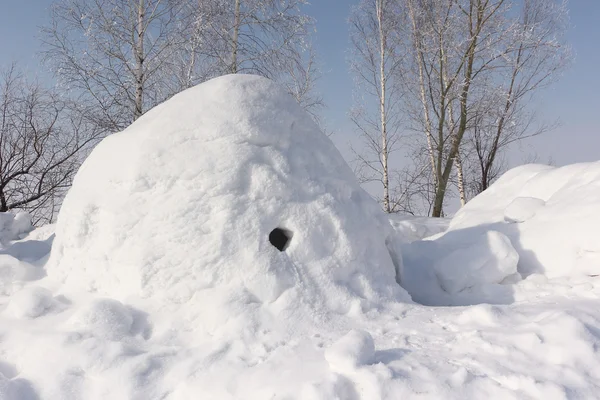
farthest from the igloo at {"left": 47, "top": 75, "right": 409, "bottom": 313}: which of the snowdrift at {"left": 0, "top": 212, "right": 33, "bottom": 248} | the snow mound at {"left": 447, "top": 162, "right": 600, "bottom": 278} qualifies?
the snowdrift at {"left": 0, "top": 212, "right": 33, "bottom": 248}

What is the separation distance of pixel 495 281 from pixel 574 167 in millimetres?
2393

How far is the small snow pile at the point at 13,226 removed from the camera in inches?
259

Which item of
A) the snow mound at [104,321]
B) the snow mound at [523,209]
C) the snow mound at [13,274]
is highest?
the snow mound at [523,209]

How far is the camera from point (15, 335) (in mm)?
2670

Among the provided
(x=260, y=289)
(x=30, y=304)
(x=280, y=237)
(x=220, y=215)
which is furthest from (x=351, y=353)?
(x=30, y=304)

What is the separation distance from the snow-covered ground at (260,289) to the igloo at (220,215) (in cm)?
1

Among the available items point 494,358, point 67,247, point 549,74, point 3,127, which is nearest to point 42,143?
point 3,127

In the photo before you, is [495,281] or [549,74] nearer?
[495,281]

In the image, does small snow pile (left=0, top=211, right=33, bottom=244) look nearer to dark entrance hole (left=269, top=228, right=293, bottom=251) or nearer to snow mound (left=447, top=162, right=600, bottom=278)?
dark entrance hole (left=269, top=228, right=293, bottom=251)

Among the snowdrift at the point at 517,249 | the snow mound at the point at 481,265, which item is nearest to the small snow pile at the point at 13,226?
the snowdrift at the point at 517,249

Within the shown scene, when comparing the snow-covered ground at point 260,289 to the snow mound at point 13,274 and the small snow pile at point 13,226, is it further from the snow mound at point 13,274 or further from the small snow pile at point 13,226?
the small snow pile at point 13,226

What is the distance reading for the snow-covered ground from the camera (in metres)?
2.22

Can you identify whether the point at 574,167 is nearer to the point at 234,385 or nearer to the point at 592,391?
the point at 592,391

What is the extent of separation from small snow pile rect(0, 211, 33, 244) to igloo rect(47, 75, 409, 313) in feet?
12.5
